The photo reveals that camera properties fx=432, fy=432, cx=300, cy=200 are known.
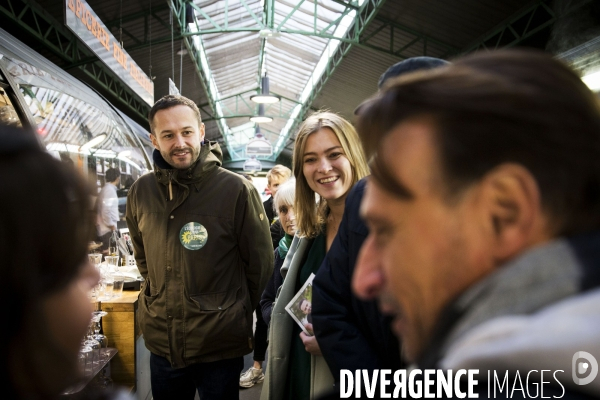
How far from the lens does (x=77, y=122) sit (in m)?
3.85

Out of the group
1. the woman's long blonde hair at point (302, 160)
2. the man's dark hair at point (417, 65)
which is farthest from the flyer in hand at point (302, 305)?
the man's dark hair at point (417, 65)

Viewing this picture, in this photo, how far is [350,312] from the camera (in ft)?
5.01

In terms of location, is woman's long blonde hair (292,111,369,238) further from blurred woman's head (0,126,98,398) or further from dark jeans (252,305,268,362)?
dark jeans (252,305,268,362)

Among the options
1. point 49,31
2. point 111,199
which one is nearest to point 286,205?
point 111,199

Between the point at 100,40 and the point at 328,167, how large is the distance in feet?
9.38

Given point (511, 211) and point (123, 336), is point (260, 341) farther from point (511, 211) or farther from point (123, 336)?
point (511, 211)

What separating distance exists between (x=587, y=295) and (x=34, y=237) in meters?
0.70

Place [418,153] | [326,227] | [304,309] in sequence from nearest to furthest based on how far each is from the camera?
[418,153] < [304,309] < [326,227]

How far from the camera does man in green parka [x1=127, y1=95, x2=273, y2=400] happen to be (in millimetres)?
2229

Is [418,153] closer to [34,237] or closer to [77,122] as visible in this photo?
[34,237]

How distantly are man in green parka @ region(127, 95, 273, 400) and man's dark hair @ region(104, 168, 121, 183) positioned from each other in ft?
7.97

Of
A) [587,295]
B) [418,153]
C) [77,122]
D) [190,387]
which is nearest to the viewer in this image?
[587,295]

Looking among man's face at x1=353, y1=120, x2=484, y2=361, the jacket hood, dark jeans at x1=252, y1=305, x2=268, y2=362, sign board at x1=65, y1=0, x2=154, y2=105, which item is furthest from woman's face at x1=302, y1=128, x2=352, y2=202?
dark jeans at x1=252, y1=305, x2=268, y2=362

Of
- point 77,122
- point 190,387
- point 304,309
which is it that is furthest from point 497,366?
point 77,122
